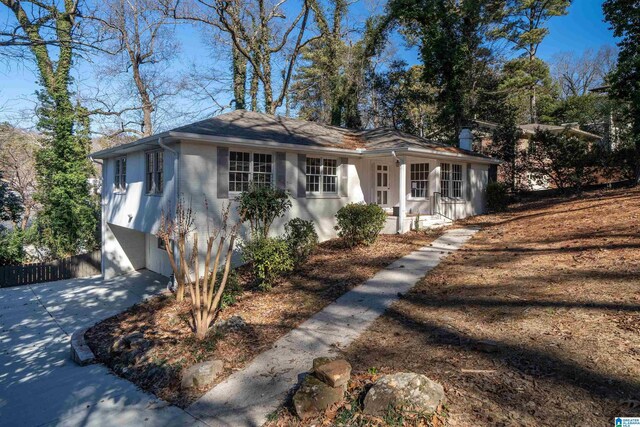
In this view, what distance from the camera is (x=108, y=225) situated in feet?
48.3

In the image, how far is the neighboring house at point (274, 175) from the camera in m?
9.90

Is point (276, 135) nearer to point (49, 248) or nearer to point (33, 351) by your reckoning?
point (33, 351)

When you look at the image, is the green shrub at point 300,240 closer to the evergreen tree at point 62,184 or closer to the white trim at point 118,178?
the white trim at point 118,178

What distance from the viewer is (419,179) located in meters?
14.9

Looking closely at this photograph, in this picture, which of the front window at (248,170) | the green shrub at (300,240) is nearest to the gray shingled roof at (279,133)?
the front window at (248,170)

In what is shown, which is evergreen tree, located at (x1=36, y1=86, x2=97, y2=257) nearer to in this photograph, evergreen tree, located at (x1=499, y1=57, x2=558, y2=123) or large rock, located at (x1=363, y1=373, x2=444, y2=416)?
large rock, located at (x1=363, y1=373, x2=444, y2=416)

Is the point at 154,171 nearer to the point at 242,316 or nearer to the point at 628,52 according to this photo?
the point at 242,316

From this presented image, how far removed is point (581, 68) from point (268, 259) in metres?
45.6

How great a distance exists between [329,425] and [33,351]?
715 cm

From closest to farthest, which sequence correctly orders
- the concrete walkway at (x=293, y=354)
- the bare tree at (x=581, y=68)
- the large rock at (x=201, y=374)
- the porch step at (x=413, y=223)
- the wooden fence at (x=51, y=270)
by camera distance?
the concrete walkway at (x=293, y=354), the large rock at (x=201, y=374), the porch step at (x=413, y=223), the wooden fence at (x=51, y=270), the bare tree at (x=581, y=68)

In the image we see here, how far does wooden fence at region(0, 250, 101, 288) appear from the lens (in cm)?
1452

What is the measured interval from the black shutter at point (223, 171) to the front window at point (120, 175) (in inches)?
201

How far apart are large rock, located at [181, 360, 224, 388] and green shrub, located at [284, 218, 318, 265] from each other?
4.60 metres

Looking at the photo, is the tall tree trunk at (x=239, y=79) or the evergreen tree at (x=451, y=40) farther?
the tall tree trunk at (x=239, y=79)
